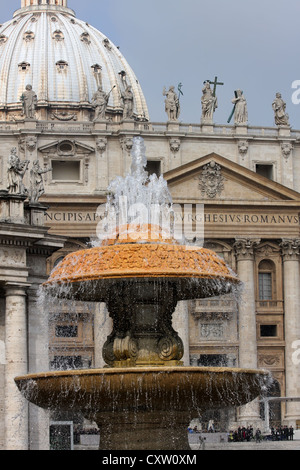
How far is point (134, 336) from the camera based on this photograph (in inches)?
831

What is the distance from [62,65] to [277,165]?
55.4 meters

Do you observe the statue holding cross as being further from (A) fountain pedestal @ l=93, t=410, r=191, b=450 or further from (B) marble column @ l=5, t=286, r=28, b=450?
(A) fountain pedestal @ l=93, t=410, r=191, b=450

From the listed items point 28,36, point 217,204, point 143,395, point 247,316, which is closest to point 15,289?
point 143,395

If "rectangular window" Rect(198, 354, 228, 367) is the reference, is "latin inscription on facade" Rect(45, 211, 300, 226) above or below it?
above

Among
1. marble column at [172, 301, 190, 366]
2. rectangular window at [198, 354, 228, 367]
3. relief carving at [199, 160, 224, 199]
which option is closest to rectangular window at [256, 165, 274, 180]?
relief carving at [199, 160, 224, 199]

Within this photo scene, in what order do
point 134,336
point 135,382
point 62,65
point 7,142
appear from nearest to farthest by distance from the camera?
point 135,382, point 134,336, point 7,142, point 62,65

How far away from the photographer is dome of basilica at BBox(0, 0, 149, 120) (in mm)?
121875

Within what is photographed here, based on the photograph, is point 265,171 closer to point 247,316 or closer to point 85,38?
point 247,316

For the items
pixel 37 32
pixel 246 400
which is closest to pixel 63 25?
pixel 37 32

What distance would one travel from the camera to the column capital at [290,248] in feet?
246

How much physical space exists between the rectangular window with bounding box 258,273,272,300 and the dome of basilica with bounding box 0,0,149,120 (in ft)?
149

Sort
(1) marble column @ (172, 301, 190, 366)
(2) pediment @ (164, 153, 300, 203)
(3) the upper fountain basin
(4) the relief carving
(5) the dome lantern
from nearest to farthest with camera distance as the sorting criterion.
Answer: (3) the upper fountain basin, (1) marble column @ (172, 301, 190, 366), (2) pediment @ (164, 153, 300, 203), (4) the relief carving, (5) the dome lantern

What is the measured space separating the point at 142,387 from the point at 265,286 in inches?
2250

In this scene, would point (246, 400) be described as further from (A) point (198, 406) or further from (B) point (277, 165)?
(B) point (277, 165)
